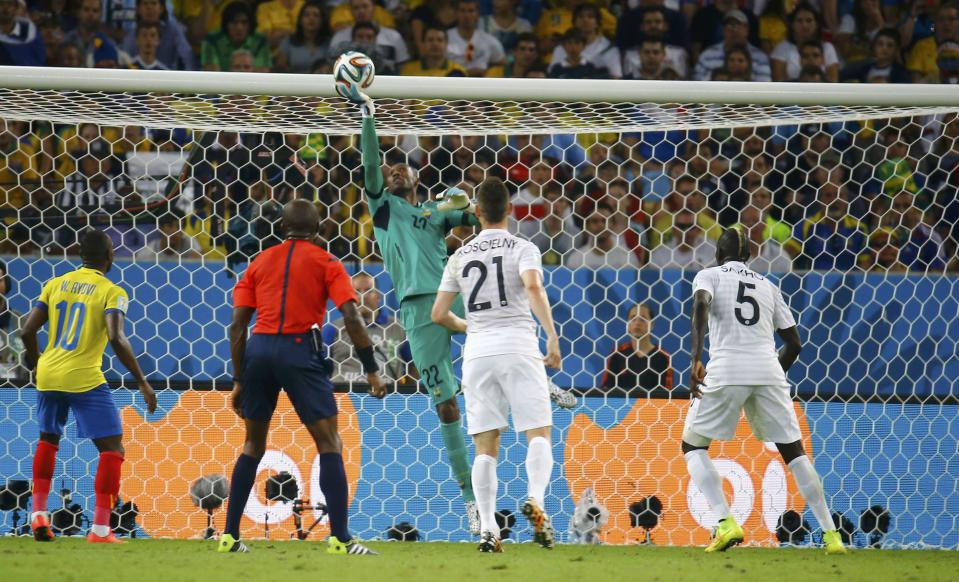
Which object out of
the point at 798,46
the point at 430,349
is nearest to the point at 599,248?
the point at 430,349

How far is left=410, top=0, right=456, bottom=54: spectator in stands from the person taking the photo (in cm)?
1165

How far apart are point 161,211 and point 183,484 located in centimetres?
200

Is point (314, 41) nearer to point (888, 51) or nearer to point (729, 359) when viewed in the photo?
point (888, 51)

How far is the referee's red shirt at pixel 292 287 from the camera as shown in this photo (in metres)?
5.39

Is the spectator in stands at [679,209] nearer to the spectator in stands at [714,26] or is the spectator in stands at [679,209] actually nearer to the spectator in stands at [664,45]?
the spectator in stands at [664,45]

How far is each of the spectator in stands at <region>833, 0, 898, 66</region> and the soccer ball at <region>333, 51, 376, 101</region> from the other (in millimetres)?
7422

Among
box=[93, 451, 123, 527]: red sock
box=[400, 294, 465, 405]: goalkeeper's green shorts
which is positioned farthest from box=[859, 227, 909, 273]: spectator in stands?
box=[93, 451, 123, 527]: red sock

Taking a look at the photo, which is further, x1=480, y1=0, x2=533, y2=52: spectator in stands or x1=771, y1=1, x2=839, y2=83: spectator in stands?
x1=480, y1=0, x2=533, y2=52: spectator in stands

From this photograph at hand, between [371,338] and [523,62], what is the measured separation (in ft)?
15.8

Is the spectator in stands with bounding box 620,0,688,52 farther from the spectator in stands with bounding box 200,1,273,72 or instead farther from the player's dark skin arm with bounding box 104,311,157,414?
the player's dark skin arm with bounding box 104,311,157,414

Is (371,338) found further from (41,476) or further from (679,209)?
(679,209)

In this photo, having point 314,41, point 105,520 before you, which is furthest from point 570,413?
point 314,41

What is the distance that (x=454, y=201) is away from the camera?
6609mm

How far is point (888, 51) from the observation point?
11.8 m
